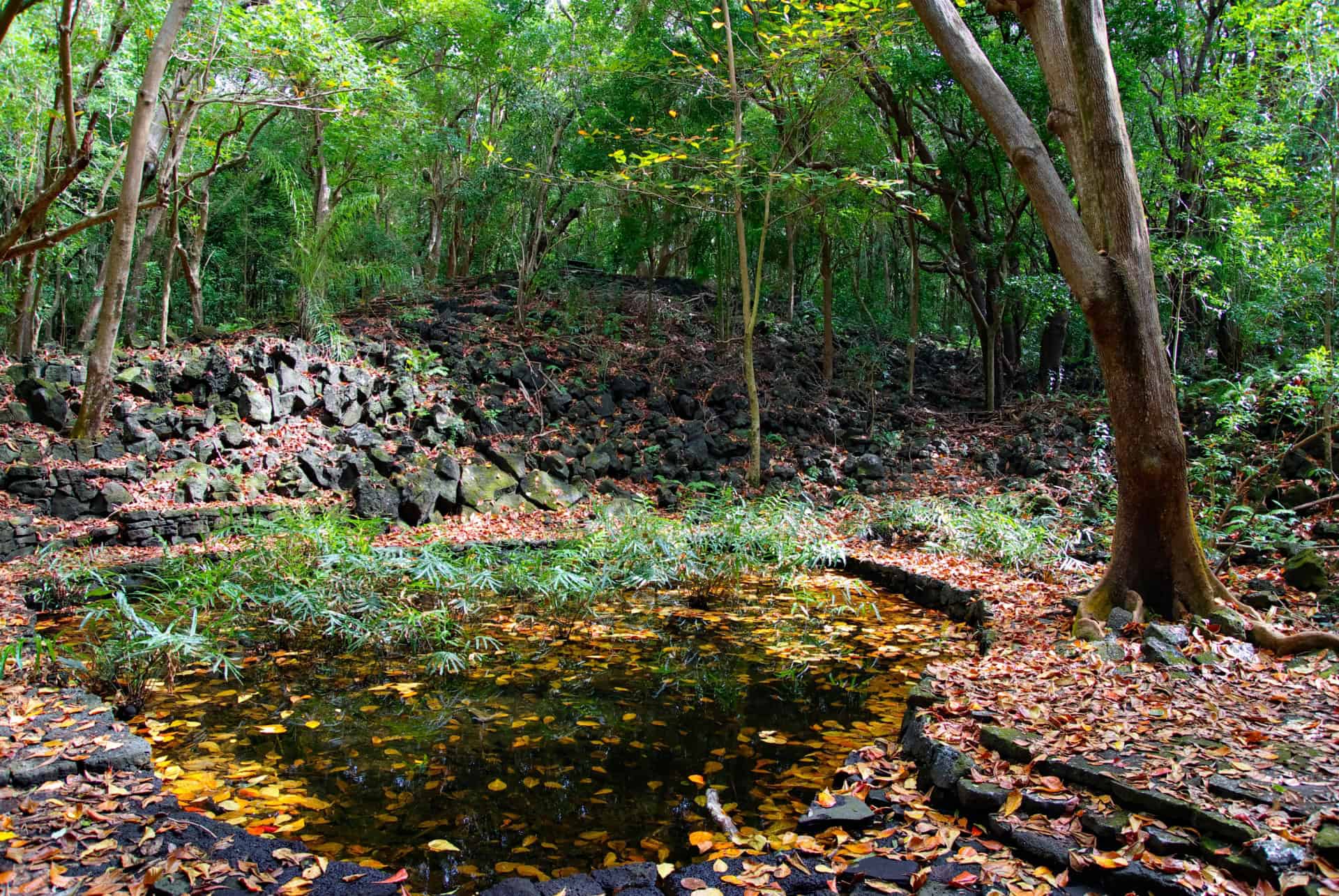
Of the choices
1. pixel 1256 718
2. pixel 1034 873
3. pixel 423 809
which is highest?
pixel 1256 718

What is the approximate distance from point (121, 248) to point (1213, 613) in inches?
390

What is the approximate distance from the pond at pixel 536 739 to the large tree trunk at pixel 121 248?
3874 millimetres

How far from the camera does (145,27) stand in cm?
988

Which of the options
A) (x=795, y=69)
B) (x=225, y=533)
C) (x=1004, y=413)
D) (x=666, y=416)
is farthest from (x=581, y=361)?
(x=1004, y=413)

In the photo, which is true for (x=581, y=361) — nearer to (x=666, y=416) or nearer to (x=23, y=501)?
(x=666, y=416)

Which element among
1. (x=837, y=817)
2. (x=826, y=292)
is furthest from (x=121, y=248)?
(x=826, y=292)

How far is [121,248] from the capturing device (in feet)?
26.1

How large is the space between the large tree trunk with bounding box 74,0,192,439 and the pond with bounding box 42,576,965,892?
12.7ft

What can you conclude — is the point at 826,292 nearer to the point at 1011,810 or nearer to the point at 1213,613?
the point at 1213,613

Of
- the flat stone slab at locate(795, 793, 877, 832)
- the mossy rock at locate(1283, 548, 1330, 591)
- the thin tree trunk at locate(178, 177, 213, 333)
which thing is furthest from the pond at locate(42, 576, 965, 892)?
the thin tree trunk at locate(178, 177, 213, 333)

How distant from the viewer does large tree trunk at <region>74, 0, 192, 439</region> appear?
25.0ft

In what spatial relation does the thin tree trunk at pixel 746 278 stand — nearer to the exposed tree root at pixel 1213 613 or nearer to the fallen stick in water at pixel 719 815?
the exposed tree root at pixel 1213 613

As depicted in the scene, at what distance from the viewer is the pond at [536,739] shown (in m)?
2.82

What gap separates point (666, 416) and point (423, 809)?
9.16 meters
